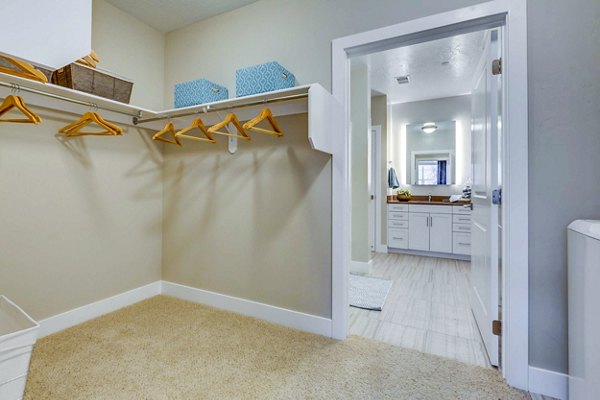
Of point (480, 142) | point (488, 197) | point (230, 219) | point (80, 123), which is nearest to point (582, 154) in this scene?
point (488, 197)

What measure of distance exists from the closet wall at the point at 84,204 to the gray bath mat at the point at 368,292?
190 centimetres

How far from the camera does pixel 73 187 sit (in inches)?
81.9

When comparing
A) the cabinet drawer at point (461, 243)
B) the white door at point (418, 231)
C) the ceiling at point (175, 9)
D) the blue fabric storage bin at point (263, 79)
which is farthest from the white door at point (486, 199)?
the white door at point (418, 231)

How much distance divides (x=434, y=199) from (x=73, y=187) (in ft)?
16.1

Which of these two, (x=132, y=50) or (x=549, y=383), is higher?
(x=132, y=50)

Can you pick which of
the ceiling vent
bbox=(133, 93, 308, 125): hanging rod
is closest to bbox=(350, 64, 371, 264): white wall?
the ceiling vent

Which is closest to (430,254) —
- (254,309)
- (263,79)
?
(254,309)

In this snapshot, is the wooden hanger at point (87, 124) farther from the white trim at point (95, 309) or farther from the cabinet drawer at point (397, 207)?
the cabinet drawer at point (397, 207)

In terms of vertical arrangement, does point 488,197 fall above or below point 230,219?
above

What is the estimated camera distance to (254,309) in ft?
7.38

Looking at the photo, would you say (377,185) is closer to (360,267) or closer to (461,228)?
(461,228)

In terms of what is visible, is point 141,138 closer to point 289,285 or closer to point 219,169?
point 219,169

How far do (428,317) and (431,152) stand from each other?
3.38m

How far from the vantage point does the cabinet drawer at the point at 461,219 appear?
13.8 feet
